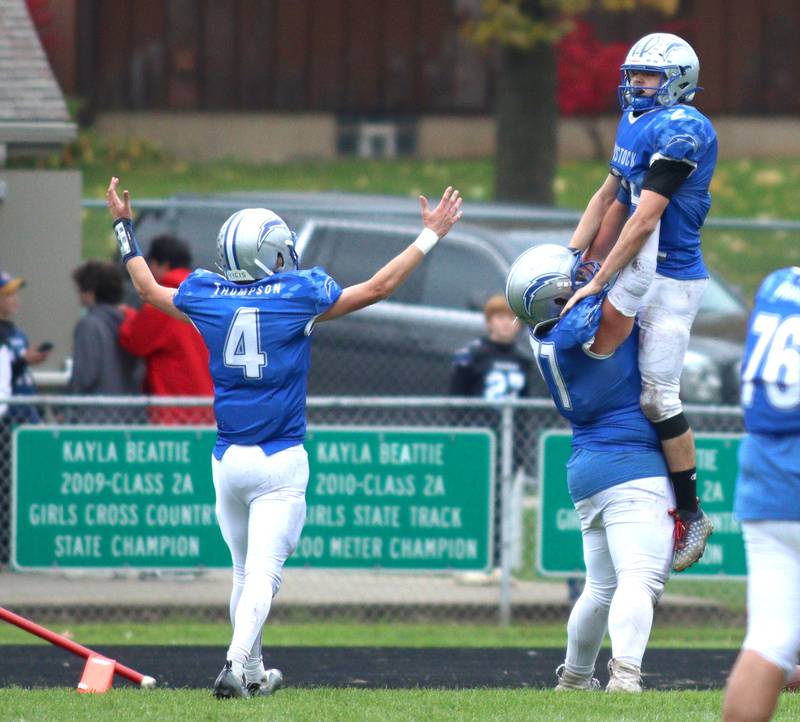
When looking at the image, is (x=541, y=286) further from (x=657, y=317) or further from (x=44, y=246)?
(x=44, y=246)

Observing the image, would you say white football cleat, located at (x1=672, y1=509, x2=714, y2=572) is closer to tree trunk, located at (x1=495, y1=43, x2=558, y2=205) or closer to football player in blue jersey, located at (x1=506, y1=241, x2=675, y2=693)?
football player in blue jersey, located at (x1=506, y1=241, x2=675, y2=693)

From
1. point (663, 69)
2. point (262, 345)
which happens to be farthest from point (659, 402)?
point (262, 345)

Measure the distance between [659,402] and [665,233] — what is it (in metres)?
0.72

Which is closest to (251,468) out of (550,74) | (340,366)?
(340,366)

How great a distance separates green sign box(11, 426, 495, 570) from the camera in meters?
9.72

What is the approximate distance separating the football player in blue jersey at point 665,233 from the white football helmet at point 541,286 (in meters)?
0.13

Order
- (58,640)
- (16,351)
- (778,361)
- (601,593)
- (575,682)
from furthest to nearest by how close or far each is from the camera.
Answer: (16,351), (58,640), (575,682), (601,593), (778,361)

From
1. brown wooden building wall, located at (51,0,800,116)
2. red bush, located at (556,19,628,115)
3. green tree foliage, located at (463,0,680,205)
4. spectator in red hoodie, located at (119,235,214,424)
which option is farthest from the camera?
brown wooden building wall, located at (51,0,800,116)

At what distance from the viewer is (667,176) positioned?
250 inches

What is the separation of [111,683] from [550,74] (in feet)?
43.0

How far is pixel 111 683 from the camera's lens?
7.08 m

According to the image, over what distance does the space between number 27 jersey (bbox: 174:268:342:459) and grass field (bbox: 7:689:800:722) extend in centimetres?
100

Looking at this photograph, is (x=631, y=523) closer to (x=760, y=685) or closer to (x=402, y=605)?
(x=760, y=685)

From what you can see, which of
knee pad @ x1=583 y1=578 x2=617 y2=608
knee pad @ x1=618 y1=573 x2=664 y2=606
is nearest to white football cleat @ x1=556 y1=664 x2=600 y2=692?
knee pad @ x1=583 y1=578 x2=617 y2=608
